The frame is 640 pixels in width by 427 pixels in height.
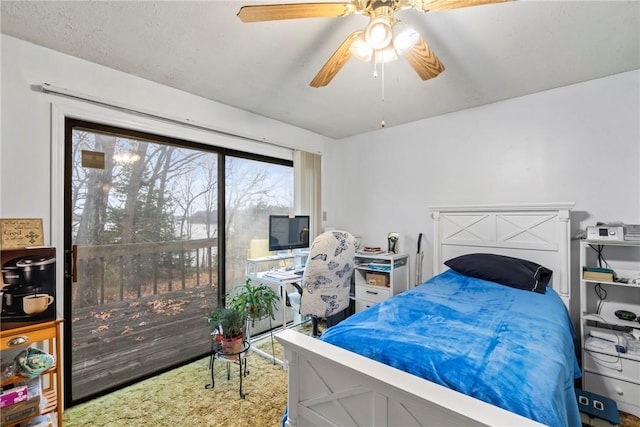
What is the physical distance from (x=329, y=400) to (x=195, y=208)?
2165 millimetres

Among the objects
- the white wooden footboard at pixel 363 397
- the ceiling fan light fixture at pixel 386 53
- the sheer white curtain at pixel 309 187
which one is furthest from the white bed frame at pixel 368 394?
the sheer white curtain at pixel 309 187

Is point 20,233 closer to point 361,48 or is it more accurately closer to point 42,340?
point 42,340

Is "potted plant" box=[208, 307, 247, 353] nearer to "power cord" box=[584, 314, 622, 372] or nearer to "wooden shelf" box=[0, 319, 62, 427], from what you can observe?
"wooden shelf" box=[0, 319, 62, 427]

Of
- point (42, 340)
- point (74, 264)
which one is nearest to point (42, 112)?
point (74, 264)

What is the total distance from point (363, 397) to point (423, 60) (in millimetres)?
1711

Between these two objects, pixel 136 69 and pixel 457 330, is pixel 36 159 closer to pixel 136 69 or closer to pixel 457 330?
pixel 136 69

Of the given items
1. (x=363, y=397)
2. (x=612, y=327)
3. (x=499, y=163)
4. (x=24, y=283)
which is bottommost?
(x=612, y=327)

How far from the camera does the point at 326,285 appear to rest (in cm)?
260

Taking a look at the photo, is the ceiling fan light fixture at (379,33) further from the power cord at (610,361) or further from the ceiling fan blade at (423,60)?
the power cord at (610,361)

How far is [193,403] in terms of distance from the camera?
209cm

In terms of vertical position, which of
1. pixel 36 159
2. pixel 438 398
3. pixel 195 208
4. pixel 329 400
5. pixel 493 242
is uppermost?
pixel 36 159

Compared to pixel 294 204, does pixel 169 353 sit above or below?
below

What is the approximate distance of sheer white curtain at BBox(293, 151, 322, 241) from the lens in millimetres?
3693

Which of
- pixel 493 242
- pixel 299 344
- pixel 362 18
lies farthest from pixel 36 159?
pixel 493 242
